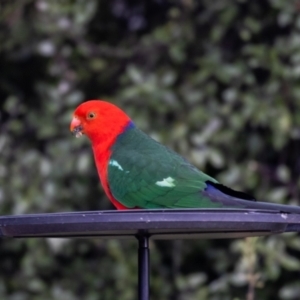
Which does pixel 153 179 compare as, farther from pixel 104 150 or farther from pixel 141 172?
pixel 104 150

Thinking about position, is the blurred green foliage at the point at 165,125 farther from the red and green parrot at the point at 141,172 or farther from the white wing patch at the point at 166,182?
the white wing patch at the point at 166,182

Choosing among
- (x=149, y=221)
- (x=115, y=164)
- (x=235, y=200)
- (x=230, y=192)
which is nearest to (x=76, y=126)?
(x=115, y=164)

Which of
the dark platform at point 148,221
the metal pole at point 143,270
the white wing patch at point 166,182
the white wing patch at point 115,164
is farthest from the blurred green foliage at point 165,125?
the dark platform at point 148,221

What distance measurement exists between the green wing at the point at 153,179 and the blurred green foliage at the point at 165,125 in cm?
103

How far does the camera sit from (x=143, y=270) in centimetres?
225

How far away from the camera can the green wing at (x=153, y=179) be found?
2.53 metres

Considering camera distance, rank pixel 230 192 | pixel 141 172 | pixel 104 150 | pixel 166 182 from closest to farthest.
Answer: pixel 230 192
pixel 166 182
pixel 141 172
pixel 104 150

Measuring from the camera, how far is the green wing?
2.53 m

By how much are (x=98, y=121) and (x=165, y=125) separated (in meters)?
1.01

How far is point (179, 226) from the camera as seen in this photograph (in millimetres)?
1884

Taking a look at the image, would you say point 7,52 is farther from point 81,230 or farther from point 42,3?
point 81,230

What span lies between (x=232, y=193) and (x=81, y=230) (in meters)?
0.64

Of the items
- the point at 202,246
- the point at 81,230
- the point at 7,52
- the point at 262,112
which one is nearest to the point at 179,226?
the point at 81,230

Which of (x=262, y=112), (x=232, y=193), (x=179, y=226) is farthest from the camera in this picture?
(x=262, y=112)
